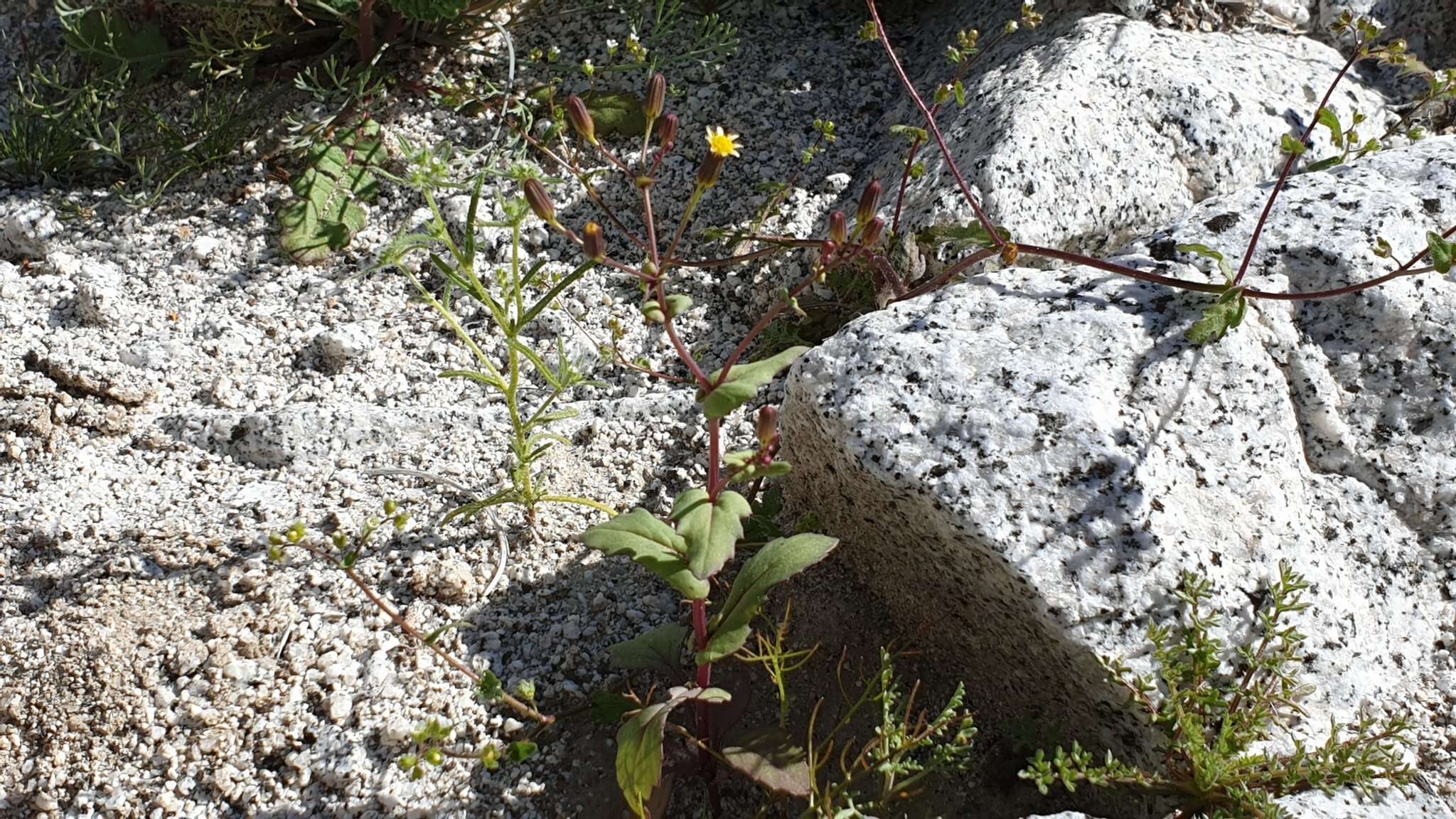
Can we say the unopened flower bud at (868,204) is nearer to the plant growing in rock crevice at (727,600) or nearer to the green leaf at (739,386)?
the plant growing in rock crevice at (727,600)

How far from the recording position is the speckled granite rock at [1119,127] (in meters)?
3.10

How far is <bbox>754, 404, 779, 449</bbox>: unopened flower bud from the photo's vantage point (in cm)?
206

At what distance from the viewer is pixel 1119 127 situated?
3.23 meters

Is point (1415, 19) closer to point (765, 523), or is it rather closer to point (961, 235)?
point (961, 235)

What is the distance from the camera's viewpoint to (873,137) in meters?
3.84

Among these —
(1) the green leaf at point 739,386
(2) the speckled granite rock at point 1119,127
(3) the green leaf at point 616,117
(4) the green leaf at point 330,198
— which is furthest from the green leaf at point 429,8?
(1) the green leaf at point 739,386

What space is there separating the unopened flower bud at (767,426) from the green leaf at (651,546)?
9.6 inches

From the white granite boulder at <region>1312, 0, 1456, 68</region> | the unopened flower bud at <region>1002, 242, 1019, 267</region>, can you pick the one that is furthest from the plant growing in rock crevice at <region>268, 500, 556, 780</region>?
the white granite boulder at <region>1312, 0, 1456, 68</region>

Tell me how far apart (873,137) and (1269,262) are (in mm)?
1583

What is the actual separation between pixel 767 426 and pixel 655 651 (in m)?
0.59

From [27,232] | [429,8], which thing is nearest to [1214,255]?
[429,8]

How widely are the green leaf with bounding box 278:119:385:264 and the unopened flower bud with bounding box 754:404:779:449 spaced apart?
2018 mm

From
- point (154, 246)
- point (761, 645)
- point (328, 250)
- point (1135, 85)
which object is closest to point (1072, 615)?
point (761, 645)

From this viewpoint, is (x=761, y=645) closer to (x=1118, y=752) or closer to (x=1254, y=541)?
(x=1118, y=752)
